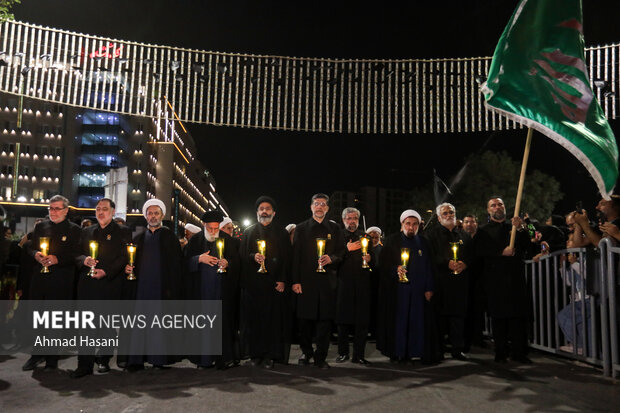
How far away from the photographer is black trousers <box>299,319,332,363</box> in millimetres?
7758

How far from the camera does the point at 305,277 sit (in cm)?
823

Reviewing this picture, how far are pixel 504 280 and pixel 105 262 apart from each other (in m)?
5.45

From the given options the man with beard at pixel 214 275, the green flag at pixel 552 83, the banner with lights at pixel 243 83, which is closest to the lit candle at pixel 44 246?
the man with beard at pixel 214 275

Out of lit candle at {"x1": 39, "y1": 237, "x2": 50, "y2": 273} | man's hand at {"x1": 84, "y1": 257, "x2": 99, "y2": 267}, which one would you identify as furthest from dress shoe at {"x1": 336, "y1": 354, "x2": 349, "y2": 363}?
lit candle at {"x1": 39, "y1": 237, "x2": 50, "y2": 273}

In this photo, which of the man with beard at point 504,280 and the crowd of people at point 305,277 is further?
the man with beard at point 504,280

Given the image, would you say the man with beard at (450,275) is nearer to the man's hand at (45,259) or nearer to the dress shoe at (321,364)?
the dress shoe at (321,364)

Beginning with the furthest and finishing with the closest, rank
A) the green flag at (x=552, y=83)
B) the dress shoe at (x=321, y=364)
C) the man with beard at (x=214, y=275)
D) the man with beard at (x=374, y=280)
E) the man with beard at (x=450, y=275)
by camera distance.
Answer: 1. the man with beard at (x=374, y=280)
2. the man with beard at (x=450, y=275)
3. the man with beard at (x=214, y=275)
4. the dress shoe at (x=321, y=364)
5. the green flag at (x=552, y=83)

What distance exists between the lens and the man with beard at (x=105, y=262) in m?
7.48

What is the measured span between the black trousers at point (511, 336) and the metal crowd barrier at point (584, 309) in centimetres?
48

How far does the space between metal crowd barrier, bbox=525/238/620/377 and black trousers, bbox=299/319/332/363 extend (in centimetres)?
322

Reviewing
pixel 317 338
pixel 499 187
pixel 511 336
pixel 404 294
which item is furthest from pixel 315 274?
pixel 499 187

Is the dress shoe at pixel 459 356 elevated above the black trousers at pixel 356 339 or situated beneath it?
situated beneath

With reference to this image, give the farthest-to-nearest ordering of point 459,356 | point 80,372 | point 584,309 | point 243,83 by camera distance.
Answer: point 243,83 → point 459,356 → point 584,309 → point 80,372

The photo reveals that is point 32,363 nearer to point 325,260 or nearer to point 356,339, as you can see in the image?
point 325,260
